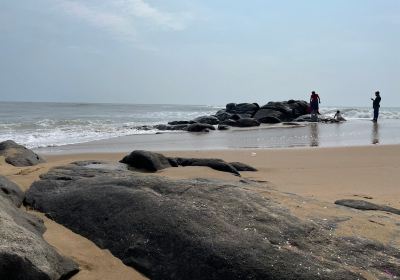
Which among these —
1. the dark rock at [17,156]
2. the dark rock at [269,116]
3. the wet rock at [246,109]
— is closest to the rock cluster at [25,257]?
the dark rock at [17,156]

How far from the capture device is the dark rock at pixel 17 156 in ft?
26.1

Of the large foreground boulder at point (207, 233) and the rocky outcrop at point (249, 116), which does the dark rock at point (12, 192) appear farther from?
the rocky outcrop at point (249, 116)

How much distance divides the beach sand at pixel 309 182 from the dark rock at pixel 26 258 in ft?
0.70

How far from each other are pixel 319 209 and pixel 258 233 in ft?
2.97

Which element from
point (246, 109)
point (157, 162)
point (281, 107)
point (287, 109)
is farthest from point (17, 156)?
point (246, 109)

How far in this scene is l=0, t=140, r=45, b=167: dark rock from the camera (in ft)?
26.1

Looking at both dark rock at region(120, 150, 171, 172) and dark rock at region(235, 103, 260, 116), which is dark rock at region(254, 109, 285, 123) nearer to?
dark rock at region(235, 103, 260, 116)

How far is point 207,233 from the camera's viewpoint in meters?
3.32

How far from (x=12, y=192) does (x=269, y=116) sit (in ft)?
81.5

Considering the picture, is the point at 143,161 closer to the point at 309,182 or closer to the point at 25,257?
the point at 309,182

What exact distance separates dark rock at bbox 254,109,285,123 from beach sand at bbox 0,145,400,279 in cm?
1561

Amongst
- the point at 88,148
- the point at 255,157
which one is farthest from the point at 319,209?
the point at 88,148

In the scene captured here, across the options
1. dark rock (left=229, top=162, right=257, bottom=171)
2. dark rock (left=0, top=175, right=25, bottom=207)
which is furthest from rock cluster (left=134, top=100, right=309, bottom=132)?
dark rock (left=0, top=175, right=25, bottom=207)

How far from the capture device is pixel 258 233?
10.9 ft
